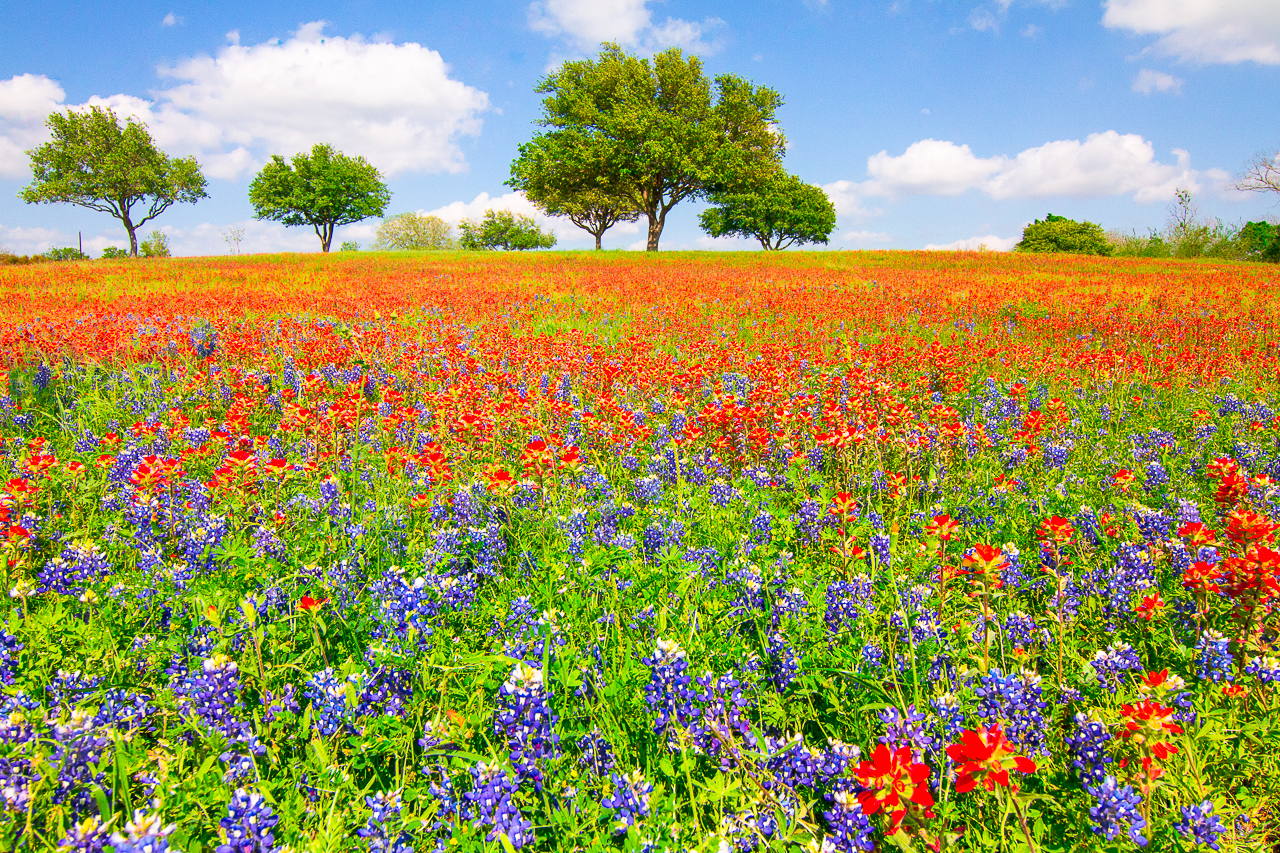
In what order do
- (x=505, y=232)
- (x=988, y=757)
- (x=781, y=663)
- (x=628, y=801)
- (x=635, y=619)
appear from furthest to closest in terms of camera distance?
(x=505, y=232) < (x=635, y=619) < (x=781, y=663) < (x=628, y=801) < (x=988, y=757)

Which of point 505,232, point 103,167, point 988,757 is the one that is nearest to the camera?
point 988,757

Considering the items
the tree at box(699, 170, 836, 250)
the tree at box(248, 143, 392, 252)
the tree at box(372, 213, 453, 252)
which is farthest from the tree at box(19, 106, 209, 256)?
the tree at box(699, 170, 836, 250)

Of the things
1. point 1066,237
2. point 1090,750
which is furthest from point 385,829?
point 1066,237

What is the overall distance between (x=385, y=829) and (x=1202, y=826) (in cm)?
239

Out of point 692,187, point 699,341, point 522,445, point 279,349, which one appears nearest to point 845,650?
point 522,445

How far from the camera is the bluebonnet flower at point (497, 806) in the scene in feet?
5.30

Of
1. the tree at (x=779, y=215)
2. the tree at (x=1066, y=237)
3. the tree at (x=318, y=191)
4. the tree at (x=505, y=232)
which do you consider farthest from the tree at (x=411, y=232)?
the tree at (x=1066, y=237)

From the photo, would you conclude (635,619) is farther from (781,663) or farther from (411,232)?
(411,232)

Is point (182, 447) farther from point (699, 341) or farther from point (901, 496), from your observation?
point (699, 341)

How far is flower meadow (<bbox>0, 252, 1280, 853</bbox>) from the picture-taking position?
1.76 meters

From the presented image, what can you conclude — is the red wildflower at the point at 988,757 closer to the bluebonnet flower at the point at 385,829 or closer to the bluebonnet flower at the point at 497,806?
the bluebonnet flower at the point at 497,806

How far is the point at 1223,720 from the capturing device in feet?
7.02

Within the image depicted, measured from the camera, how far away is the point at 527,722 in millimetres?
1864

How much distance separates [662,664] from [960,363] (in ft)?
22.2
